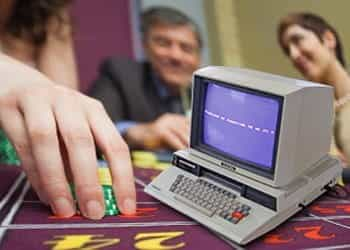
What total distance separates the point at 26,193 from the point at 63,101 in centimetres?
19

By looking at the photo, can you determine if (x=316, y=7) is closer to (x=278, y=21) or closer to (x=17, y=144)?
(x=278, y=21)

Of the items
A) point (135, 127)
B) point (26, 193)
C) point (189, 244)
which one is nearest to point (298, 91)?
point (189, 244)

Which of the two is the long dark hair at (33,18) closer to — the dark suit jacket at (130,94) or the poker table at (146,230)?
the dark suit jacket at (130,94)

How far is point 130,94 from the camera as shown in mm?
1398

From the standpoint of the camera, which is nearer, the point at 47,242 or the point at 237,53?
the point at 47,242

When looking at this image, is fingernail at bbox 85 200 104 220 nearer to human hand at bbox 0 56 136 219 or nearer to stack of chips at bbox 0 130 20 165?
human hand at bbox 0 56 136 219

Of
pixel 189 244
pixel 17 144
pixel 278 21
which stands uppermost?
pixel 278 21

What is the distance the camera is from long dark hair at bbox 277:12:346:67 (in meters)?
1.12

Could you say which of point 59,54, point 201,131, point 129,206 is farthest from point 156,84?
point 129,206

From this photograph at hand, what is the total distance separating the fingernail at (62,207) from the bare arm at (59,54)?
0.69 metres

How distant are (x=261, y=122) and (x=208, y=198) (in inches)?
5.8

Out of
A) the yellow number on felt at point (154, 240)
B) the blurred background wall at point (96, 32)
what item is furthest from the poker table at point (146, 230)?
the blurred background wall at point (96, 32)

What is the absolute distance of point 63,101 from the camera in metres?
0.82

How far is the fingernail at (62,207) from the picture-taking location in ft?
2.53
